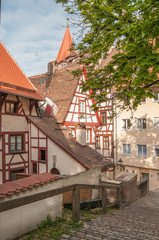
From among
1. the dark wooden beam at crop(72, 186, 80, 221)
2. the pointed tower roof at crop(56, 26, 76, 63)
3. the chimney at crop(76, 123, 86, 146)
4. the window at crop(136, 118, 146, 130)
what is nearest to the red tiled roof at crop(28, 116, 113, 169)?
the chimney at crop(76, 123, 86, 146)

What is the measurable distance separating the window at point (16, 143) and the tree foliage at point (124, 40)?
7.52m

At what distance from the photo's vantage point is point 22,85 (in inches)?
577

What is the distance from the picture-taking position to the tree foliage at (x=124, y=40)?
6.03m

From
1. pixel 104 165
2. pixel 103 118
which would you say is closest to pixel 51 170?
pixel 104 165

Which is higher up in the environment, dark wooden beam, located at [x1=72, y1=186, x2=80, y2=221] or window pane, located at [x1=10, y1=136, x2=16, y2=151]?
window pane, located at [x1=10, y1=136, x2=16, y2=151]

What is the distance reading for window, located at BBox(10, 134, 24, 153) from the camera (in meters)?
13.9

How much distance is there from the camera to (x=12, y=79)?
1418 cm

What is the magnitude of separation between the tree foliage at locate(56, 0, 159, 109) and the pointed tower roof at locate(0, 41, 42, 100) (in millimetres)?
6327

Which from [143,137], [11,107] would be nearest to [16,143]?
[11,107]

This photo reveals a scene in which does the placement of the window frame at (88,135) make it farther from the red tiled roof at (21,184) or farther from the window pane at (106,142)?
the red tiled roof at (21,184)

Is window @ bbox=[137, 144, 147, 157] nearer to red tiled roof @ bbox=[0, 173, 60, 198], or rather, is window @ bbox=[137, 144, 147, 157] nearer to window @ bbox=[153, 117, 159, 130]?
window @ bbox=[153, 117, 159, 130]

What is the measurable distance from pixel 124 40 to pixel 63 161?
8875 mm

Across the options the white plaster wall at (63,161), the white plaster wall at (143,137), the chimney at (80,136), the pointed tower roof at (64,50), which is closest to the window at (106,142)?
the white plaster wall at (143,137)

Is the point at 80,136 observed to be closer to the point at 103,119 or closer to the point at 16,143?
the point at 16,143
